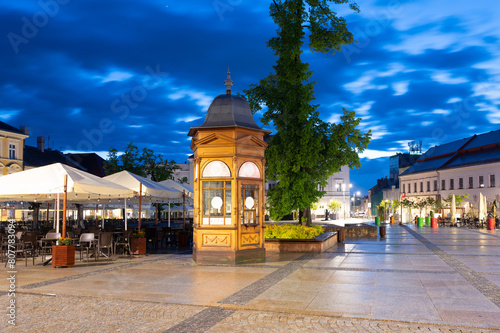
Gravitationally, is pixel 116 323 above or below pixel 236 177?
below

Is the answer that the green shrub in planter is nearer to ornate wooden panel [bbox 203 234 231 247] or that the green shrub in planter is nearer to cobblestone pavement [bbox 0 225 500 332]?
cobblestone pavement [bbox 0 225 500 332]

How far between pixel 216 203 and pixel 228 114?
9.39 feet

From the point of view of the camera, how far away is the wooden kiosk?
1484cm

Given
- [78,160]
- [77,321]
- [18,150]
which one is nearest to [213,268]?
[77,321]

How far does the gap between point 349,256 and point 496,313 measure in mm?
9003

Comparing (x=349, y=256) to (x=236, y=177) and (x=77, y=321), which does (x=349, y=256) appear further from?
(x=77, y=321)

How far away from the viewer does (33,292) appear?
9.93 metres

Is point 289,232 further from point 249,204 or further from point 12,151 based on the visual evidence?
point 12,151

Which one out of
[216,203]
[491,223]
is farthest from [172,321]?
[491,223]

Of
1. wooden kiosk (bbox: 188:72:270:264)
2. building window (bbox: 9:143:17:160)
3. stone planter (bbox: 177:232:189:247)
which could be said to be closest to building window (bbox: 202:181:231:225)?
wooden kiosk (bbox: 188:72:270:264)

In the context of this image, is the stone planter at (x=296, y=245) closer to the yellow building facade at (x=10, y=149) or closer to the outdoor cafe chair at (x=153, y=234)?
the outdoor cafe chair at (x=153, y=234)

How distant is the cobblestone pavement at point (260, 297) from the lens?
24.0 ft

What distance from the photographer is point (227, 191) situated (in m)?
15.0

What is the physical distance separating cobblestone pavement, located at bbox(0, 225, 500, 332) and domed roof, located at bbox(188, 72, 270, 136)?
438cm
